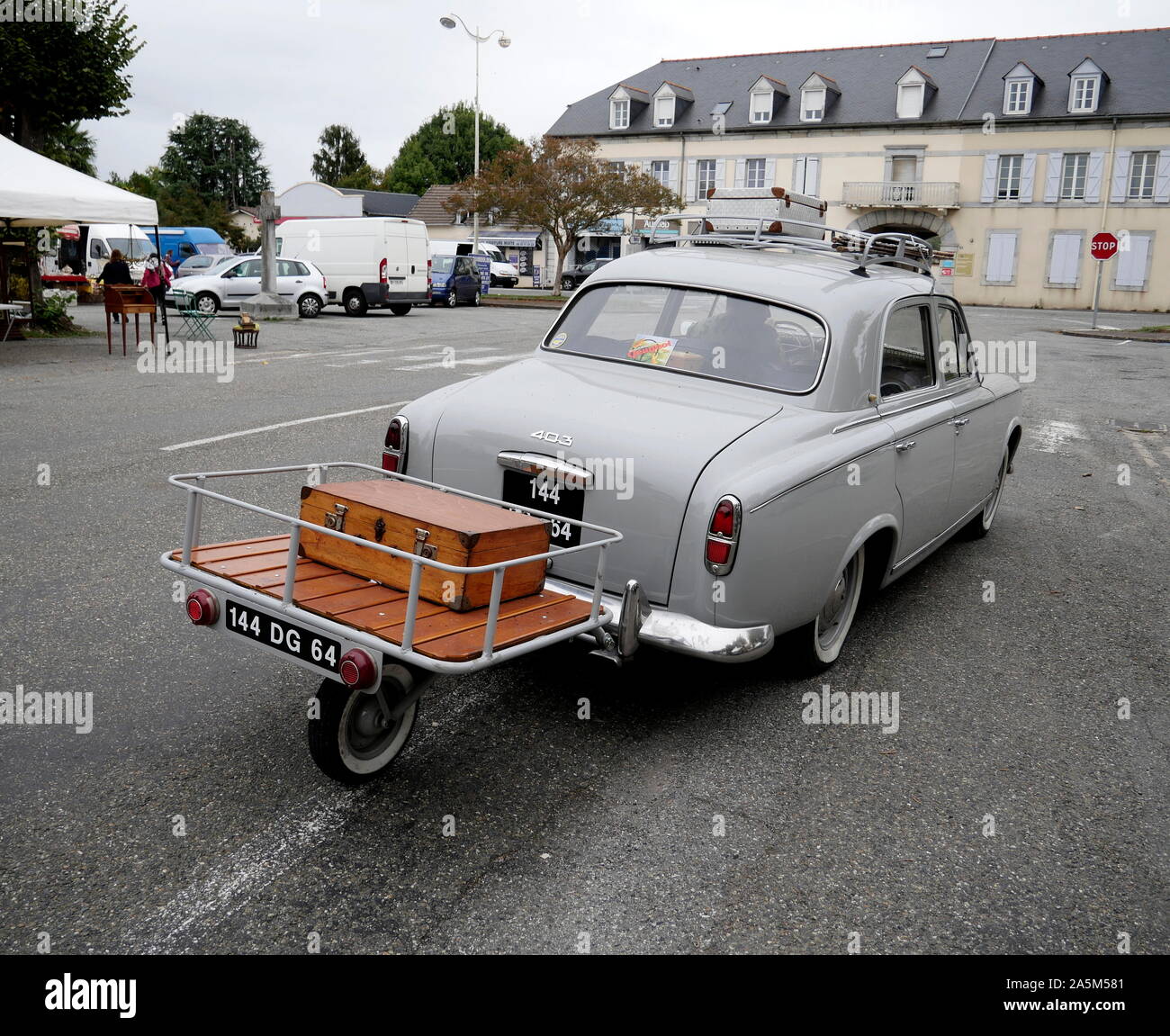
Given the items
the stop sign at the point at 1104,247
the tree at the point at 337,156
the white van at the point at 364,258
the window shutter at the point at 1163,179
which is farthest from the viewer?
the tree at the point at 337,156

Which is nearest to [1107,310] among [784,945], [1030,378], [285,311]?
[1030,378]

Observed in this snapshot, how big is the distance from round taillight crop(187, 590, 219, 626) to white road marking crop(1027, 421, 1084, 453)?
9460 mm

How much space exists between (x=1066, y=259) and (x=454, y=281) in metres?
30.7

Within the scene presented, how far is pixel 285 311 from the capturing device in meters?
26.1

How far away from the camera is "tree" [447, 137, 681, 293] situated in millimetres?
41625

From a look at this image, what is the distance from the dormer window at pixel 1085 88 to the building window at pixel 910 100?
22.2 feet

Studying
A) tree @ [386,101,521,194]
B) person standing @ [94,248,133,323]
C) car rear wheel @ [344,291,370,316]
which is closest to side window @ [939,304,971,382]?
person standing @ [94,248,133,323]

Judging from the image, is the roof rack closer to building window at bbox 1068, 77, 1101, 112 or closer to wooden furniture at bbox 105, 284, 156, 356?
wooden furniture at bbox 105, 284, 156, 356

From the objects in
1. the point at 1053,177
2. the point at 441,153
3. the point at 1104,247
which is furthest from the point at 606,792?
the point at 441,153

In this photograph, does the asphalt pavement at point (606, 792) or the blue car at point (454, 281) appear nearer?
the asphalt pavement at point (606, 792)

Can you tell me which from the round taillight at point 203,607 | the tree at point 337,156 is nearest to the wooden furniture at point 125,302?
the round taillight at point 203,607

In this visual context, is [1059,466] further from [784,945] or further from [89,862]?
[89,862]

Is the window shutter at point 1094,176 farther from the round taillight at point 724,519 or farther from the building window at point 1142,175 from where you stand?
the round taillight at point 724,519

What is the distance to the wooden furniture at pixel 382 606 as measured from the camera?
3.14m
